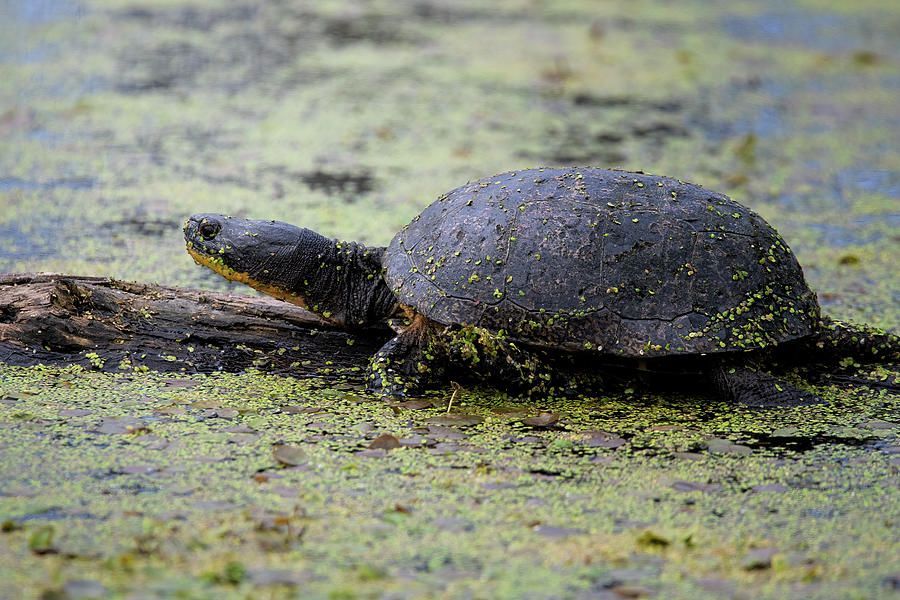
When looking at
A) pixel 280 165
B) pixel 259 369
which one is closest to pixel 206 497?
pixel 259 369

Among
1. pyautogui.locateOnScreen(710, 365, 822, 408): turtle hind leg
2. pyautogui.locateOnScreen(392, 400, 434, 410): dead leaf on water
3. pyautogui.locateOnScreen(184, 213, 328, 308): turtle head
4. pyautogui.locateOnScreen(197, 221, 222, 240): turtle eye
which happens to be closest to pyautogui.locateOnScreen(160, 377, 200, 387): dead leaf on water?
pyautogui.locateOnScreen(184, 213, 328, 308): turtle head

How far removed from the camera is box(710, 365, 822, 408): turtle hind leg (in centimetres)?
378

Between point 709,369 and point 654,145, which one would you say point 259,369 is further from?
point 654,145

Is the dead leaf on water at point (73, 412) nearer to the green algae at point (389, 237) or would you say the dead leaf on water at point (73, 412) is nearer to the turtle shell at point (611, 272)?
the green algae at point (389, 237)

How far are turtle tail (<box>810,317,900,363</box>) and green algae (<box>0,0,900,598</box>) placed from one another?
13 cm

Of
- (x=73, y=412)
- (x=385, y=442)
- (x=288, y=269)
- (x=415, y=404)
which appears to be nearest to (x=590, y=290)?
(x=415, y=404)

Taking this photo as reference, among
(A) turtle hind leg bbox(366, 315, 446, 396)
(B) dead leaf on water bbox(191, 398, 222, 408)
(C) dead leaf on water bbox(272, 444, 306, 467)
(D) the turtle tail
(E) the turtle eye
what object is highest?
(E) the turtle eye

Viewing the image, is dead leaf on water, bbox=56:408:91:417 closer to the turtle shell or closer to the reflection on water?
the turtle shell

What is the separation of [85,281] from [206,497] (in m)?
1.67

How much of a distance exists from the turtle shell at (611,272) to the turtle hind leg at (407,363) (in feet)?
0.59

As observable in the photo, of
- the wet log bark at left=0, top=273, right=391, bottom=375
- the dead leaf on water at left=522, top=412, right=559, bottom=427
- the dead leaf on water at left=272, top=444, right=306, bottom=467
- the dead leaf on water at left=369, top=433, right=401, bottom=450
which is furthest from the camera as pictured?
the wet log bark at left=0, top=273, right=391, bottom=375

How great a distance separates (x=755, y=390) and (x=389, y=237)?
114 inches

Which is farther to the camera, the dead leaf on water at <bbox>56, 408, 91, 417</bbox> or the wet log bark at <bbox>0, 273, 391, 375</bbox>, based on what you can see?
the wet log bark at <bbox>0, 273, 391, 375</bbox>

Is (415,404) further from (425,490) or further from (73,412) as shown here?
(73,412)
